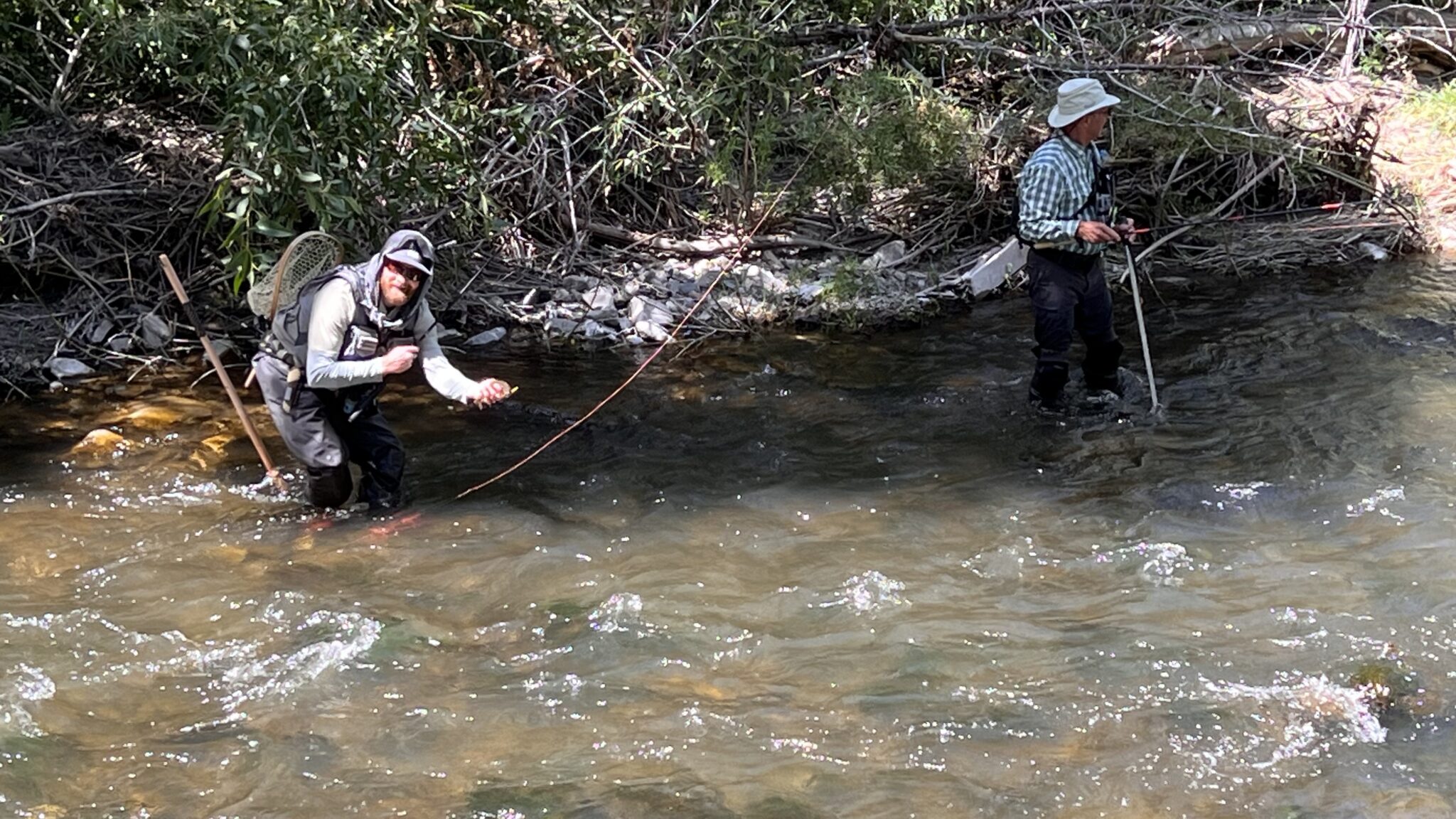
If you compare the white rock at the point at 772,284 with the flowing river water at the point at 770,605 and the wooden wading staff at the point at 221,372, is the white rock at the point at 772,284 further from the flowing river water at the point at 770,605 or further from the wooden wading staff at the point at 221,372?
the wooden wading staff at the point at 221,372

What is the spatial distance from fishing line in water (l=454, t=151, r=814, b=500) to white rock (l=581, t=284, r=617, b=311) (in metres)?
0.59

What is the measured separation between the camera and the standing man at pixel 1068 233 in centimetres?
650

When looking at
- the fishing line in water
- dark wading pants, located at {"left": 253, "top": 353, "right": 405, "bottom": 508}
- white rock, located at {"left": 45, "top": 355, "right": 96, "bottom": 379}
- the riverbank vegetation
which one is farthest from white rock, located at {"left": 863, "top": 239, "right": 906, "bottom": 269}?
white rock, located at {"left": 45, "top": 355, "right": 96, "bottom": 379}

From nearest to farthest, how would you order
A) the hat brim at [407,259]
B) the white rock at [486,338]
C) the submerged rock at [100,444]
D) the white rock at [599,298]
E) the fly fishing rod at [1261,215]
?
the hat brim at [407,259], the submerged rock at [100,444], the white rock at [486,338], the white rock at [599,298], the fly fishing rod at [1261,215]

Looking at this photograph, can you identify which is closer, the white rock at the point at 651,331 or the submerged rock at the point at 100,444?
the submerged rock at the point at 100,444

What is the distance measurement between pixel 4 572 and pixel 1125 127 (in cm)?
789

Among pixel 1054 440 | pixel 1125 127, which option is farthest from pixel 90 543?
pixel 1125 127

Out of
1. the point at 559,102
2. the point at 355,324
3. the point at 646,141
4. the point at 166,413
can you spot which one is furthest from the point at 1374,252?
the point at 166,413

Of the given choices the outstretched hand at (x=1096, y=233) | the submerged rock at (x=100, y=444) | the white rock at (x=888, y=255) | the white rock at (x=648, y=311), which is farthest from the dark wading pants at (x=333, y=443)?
the white rock at (x=888, y=255)

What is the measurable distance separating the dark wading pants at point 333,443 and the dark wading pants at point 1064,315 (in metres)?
3.44

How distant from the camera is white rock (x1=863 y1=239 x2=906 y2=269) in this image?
972 cm

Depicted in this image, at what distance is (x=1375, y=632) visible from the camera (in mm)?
4578

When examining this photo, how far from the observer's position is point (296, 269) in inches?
230

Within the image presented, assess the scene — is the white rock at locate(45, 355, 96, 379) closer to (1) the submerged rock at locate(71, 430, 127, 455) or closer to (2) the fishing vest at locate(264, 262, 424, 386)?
(1) the submerged rock at locate(71, 430, 127, 455)
